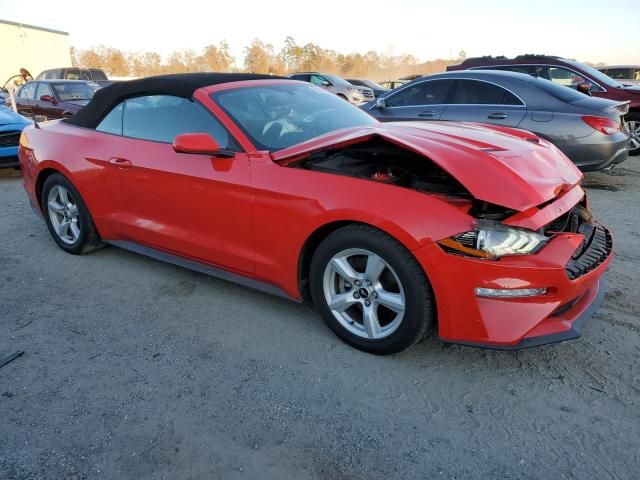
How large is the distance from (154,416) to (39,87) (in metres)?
12.4

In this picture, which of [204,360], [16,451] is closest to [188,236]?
[204,360]

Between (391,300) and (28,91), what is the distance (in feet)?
44.0

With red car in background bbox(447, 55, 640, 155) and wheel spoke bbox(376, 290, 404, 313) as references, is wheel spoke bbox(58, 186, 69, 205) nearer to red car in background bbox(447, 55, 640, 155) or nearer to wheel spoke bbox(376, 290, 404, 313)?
wheel spoke bbox(376, 290, 404, 313)

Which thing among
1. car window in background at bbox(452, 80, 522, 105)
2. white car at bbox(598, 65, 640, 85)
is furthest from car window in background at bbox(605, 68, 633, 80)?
car window in background at bbox(452, 80, 522, 105)

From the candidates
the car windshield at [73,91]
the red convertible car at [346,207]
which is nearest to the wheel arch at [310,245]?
the red convertible car at [346,207]

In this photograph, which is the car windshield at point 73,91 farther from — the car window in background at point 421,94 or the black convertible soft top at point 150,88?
the black convertible soft top at point 150,88

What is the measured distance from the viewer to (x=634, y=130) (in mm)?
8359

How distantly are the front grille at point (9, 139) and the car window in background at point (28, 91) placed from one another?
5.43m

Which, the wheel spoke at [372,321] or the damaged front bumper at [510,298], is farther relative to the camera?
the wheel spoke at [372,321]

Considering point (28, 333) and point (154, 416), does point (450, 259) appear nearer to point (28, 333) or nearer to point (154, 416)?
point (154, 416)

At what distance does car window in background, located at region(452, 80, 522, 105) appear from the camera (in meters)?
6.09

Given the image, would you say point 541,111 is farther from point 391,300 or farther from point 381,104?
point 391,300

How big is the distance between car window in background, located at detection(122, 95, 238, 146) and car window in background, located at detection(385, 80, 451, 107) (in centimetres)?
431

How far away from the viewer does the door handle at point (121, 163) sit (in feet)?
11.6
